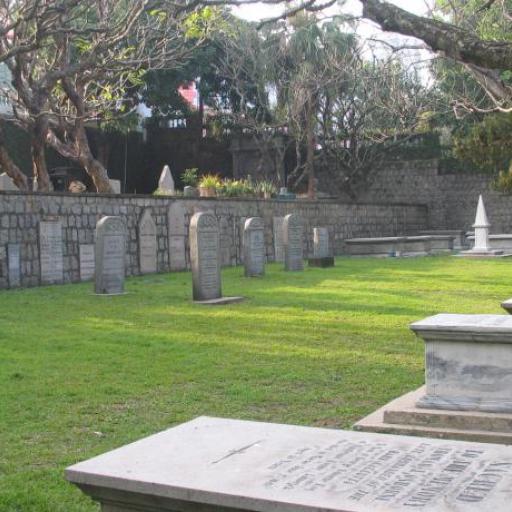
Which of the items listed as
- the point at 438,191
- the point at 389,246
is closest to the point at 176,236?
the point at 389,246

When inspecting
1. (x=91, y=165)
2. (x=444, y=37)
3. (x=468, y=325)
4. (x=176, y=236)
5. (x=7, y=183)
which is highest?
(x=444, y=37)

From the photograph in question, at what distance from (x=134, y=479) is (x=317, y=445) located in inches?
27.7

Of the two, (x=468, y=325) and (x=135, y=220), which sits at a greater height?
(x=135, y=220)

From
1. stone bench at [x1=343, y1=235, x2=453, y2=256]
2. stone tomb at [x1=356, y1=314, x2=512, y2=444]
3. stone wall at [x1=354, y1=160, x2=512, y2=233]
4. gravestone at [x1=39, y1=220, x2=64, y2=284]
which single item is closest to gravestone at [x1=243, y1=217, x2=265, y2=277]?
gravestone at [x1=39, y1=220, x2=64, y2=284]

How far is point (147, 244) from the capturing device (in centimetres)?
1766

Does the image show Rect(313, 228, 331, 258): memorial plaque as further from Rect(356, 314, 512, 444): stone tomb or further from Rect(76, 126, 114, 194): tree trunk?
Rect(356, 314, 512, 444): stone tomb

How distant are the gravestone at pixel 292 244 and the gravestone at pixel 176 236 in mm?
2450

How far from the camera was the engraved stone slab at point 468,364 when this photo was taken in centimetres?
483

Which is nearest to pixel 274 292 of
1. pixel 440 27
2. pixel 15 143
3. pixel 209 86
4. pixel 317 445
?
pixel 440 27

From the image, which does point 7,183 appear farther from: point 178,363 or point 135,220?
point 178,363

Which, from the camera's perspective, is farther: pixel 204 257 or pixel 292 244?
pixel 292 244

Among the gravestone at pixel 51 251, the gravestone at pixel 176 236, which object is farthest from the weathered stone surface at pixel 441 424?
the gravestone at pixel 176 236

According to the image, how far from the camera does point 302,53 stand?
31.0 meters

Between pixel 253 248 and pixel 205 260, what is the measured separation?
413cm
